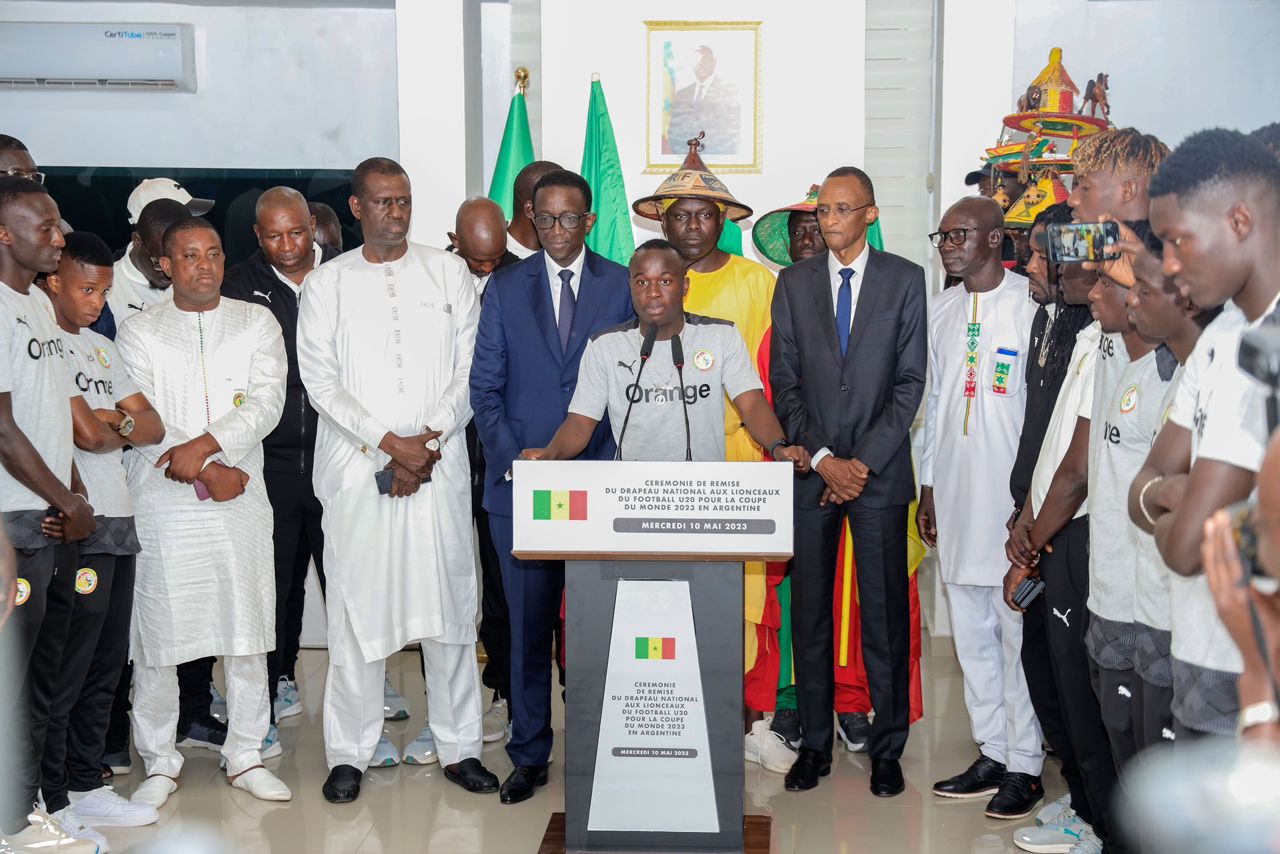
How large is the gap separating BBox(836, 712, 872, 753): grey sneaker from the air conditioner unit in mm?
4766

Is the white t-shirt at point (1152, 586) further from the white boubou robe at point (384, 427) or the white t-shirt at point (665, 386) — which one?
the white boubou robe at point (384, 427)

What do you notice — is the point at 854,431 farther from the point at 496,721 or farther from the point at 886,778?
the point at 496,721

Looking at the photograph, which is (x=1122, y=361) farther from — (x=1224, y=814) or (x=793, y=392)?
(x=1224, y=814)

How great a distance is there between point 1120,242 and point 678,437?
1450 millimetres

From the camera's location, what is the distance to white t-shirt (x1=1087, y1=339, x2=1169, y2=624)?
2684mm

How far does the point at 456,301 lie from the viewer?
13.7 feet

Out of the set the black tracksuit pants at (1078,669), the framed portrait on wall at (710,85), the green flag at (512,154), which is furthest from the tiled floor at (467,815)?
the framed portrait on wall at (710,85)

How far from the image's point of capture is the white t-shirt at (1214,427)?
71.7 inches

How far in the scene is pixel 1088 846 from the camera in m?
3.47

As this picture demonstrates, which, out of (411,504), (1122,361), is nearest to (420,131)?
(411,504)

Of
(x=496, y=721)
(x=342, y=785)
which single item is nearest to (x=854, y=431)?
(x=496, y=721)

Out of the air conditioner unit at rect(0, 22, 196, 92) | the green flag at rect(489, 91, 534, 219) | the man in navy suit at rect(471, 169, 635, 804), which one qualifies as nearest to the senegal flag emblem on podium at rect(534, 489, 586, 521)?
the man in navy suit at rect(471, 169, 635, 804)

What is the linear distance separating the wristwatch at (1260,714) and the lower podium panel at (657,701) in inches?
72.6

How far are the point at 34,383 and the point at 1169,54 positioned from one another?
215 inches
